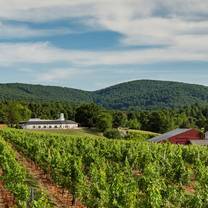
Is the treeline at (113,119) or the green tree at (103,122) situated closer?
the green tree at (103,122)

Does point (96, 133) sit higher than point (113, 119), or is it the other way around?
point (113, 119)

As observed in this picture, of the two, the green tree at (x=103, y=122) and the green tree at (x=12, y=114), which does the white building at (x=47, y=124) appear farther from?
the green tree at (x=103, y=122)

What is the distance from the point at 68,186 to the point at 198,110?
149999mm

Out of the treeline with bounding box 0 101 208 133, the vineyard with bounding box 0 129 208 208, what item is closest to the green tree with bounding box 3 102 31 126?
the treeline with bounding box 0 101 208 133

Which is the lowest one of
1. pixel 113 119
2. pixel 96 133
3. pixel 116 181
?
pixel 96 133

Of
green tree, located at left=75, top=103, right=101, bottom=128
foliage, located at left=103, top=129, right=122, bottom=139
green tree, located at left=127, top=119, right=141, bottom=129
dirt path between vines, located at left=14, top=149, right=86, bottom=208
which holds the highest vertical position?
green tree, located at left=75, top=103, right=101, bottom=128

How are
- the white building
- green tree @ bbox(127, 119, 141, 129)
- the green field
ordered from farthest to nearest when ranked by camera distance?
green tree @ bbox(127, 119, 141, 129)
the white building
the green field

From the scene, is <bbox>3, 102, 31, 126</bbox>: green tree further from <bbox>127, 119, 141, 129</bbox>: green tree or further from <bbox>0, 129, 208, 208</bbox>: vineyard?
<bbox>0, 129, 208, 208</bbox>: vineyard

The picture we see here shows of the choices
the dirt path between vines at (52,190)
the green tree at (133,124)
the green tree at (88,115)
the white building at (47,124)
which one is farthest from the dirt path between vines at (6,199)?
the green tree at (133,124)

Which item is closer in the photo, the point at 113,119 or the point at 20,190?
the point at 20,190

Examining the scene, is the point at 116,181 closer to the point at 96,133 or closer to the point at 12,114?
the point at 96,133

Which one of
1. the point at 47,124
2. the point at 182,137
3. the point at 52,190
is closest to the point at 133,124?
the point at 47,124

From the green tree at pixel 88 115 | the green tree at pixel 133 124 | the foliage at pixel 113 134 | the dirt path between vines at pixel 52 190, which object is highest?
the green tree at pixel 88 115

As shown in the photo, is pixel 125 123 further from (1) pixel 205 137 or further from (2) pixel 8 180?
(2) pixel 8 180
